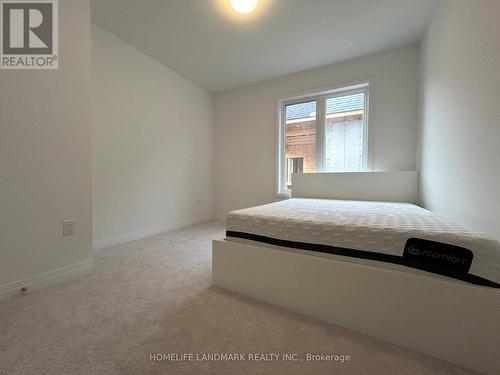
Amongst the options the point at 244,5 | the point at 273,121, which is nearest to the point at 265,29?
the point at 244,5

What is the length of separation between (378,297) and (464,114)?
1.35 metres

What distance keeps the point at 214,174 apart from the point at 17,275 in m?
2.95

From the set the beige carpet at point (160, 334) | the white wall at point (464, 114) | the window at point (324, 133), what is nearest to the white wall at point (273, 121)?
the window at point (324, 133)

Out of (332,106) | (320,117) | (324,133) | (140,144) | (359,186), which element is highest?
(332,106)

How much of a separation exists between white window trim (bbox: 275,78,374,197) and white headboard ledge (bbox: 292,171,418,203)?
28 cm

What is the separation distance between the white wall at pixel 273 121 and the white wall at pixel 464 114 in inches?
16.7

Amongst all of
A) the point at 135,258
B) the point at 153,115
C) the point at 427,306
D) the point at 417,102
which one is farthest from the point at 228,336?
the point at 417,102

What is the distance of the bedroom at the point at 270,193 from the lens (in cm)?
97

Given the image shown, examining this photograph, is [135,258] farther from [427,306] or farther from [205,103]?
[205,103]

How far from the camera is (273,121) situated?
11.5 ft

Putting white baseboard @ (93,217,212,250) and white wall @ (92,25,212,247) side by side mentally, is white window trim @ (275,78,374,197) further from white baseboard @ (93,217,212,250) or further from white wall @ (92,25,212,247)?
white baseboard @ (93,217,212,250)

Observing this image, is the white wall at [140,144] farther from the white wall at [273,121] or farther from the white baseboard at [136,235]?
the white wall at [273,121]

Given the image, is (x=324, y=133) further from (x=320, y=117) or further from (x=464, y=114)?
(x=464, y=114)

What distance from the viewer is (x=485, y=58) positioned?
117cm
